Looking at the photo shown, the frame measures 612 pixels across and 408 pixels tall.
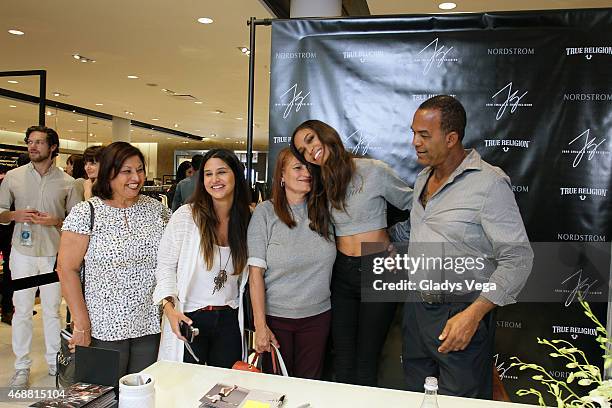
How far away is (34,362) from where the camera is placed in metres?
3.79

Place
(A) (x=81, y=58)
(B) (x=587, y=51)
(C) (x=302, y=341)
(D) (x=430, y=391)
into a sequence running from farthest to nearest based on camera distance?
(A) (x=81, y=58)
(B) (x=587, y=51)
(C) (x=302, y=341)
(D) (x=430, y=391)

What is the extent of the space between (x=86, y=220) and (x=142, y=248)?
26cm

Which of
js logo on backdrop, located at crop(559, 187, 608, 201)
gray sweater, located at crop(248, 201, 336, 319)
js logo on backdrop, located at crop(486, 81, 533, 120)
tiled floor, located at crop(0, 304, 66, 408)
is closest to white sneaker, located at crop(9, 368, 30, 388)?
tiled floor, located at crop(0, 304, 66, 408)

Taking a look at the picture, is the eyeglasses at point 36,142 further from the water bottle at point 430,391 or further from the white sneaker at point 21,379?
the water bottle at point 430,391

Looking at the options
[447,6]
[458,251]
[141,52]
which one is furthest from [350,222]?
[141,52]

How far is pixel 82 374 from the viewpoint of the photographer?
137 cm

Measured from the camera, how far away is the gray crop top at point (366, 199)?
92.0 inches

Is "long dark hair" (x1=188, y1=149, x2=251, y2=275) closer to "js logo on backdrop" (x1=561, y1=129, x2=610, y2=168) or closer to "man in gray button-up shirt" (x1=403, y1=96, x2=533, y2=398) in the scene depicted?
"man in gray button-up shirt" (x1=403, y1=96, x2=533, y2=398)

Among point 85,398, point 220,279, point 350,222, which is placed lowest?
point 85,398

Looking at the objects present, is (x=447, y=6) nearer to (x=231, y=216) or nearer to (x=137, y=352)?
(x=231, y=216)

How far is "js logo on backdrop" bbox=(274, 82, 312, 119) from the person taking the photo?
292cm

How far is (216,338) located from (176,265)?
367 millimetres

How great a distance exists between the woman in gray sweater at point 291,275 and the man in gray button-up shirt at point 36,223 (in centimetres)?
203

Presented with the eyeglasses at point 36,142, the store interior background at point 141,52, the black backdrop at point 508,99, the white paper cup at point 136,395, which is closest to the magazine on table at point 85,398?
the white paper cup at point 136,395
